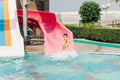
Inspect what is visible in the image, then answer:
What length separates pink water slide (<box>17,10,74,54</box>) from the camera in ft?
53.1

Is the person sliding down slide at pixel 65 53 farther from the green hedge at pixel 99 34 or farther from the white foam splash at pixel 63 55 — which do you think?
the green hedge at pixel 99 34

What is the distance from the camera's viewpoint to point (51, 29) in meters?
17.8

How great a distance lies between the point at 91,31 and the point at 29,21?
462 cm

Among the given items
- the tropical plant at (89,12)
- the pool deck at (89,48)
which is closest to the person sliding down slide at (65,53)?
the pool deck at (89,48)

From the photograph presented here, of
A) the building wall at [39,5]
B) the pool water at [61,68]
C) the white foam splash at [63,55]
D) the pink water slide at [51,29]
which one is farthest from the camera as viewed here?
the building wall at [39,5]

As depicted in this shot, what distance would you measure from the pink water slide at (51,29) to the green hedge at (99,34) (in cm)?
450

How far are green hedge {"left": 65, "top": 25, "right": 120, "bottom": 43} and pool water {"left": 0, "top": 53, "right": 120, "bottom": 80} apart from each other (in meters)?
4.20

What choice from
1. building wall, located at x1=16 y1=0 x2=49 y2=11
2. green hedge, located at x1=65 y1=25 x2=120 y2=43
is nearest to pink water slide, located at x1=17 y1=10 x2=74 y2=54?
green hedge, located at x1=65 y1=25 x2=120 y2=43

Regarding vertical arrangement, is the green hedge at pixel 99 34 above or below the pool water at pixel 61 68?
above

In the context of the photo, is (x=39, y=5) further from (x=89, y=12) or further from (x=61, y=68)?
(x=61, y=68)

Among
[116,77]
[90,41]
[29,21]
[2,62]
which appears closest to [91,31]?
[90,41]

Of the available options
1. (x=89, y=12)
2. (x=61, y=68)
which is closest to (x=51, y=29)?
(x=61, y=68)

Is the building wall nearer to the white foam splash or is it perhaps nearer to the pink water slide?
the pink water slide

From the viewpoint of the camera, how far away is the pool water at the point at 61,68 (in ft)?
38.2
